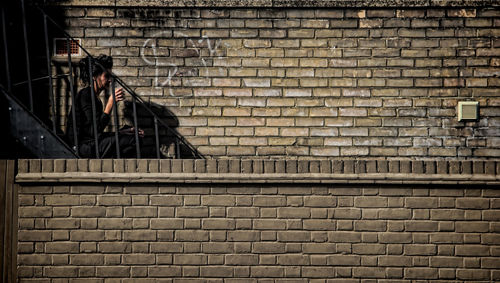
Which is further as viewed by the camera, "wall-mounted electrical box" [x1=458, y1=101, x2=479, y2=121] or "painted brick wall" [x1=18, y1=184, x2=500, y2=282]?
"wall-mounted electrical box" [x1=458, y1=101, x2=479, y2=121]

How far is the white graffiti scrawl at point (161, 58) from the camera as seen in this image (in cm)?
488

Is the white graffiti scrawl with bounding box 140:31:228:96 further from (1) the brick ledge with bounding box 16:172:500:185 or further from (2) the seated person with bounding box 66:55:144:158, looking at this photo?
(1) the brick ledge with bounding box 16:172:500:185

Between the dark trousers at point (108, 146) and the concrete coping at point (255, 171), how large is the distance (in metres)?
0.27

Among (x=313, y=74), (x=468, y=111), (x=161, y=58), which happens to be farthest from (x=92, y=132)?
(x=468, y=111)

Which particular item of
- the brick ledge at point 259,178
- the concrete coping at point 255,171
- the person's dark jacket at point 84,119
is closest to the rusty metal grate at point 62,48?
the person's dark jacket at point 84,119

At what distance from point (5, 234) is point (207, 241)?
5.74ft

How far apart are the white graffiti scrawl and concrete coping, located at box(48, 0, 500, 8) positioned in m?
0.31

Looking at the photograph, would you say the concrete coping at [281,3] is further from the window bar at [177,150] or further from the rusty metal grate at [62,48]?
the window bar at [177,150]

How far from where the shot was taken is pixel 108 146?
4.40m

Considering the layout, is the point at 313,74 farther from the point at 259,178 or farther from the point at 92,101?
the point at 92,101

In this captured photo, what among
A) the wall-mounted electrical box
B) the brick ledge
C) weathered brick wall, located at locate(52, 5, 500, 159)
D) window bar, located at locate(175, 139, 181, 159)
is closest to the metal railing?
window bar, located at locate(175, 139, 181, 159)

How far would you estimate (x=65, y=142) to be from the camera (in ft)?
14.5

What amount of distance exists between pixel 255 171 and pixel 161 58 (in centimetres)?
165

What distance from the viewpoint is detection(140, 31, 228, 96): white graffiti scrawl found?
4.88 meters
